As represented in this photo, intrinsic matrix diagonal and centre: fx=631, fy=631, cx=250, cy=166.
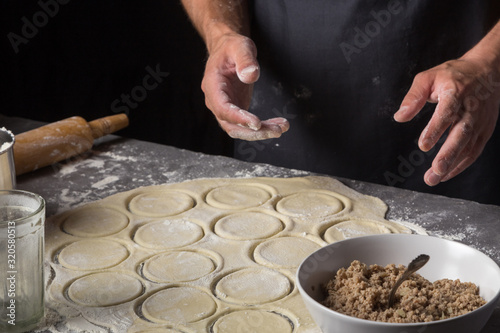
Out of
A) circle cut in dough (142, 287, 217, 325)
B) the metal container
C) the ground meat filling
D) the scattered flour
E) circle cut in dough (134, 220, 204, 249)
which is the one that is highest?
the metal container

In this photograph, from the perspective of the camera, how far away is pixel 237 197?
1.70 metres

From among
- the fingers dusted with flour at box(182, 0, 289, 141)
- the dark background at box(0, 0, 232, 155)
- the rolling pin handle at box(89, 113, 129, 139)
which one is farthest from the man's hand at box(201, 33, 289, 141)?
the dark background at box(0, 0, 232, 155)

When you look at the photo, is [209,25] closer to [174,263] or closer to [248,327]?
[174,263]

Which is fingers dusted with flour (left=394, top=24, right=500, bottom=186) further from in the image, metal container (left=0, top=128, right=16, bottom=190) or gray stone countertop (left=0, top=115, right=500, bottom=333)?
metal container (left=0, top=128, right=16, bottom=190)

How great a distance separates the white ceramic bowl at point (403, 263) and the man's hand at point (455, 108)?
14.6 inches

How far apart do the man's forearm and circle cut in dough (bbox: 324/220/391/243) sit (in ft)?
2.59

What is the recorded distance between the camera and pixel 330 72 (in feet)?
7.24

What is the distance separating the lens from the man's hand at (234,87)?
5.30ft

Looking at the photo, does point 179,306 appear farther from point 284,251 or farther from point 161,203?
point 161,203

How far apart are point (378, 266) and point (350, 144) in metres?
1.13

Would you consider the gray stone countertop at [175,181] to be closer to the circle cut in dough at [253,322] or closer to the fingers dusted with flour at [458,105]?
the fingers dusted with flour at [458,105]

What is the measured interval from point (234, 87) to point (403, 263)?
2.96ft

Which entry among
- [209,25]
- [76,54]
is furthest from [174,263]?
[76,54]

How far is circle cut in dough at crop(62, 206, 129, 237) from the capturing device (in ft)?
5.04
